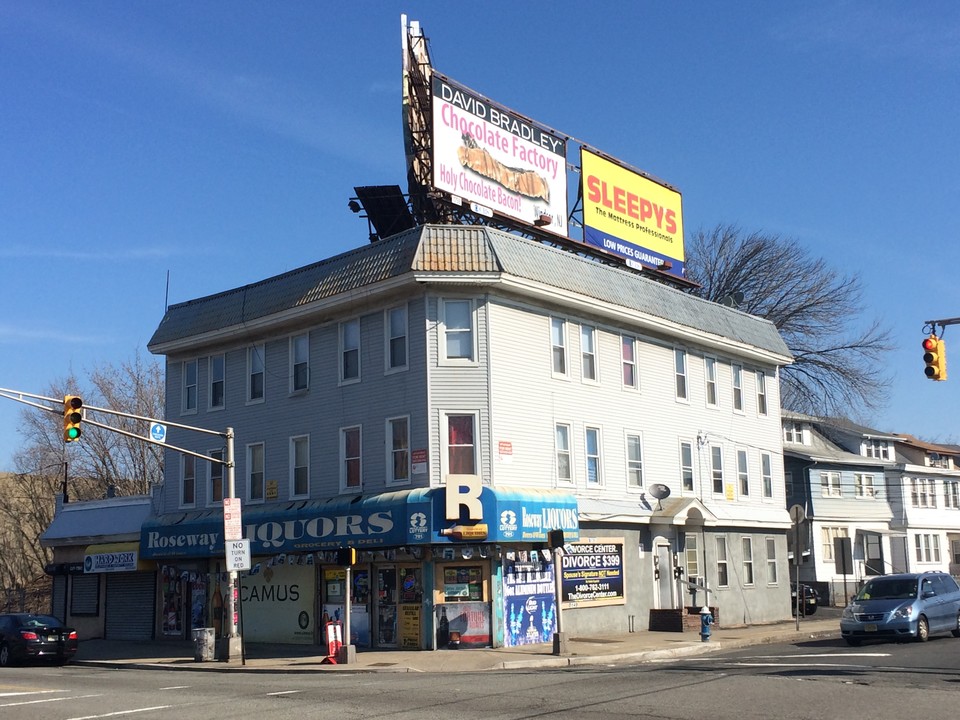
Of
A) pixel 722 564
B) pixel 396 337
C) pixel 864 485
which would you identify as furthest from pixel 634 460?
pixel 864 485

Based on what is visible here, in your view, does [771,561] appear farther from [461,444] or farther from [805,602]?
[461,444]

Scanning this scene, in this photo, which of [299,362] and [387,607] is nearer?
[387,607]

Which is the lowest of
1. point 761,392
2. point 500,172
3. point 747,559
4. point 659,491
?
point 747,559

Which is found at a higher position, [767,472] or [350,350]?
[350,350]

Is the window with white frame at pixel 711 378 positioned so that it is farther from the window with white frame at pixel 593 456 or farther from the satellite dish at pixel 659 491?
the window with white frame at pixel 593 456

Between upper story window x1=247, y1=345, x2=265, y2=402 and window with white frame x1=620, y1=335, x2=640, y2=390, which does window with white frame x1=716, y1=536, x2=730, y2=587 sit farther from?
upper story window x1=247, y1=345, x2=265, y2=402

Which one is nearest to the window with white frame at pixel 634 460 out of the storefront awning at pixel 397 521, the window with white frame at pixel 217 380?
the storefront awning at pixel 397 521

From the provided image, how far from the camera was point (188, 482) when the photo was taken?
3562cm

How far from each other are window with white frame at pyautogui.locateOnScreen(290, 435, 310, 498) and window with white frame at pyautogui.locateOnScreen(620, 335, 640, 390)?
9.98 meters

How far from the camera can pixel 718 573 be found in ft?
117

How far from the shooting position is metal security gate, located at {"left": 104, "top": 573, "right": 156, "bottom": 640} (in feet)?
119

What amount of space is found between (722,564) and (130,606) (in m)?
20.7

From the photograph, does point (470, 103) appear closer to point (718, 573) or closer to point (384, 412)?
point (384, 412)

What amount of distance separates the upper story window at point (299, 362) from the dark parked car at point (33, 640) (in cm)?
940
